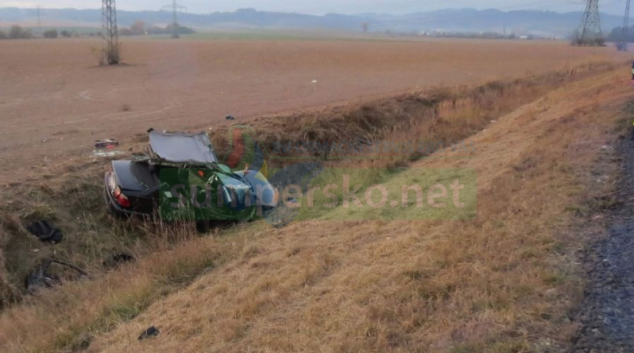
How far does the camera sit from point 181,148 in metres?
9.95

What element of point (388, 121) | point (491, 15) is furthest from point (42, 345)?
point (491, 15)

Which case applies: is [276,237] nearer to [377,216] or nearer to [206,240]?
[206,240]

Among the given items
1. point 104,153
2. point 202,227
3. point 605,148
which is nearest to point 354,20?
point 104,153

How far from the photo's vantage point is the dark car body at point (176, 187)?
9.38 meters

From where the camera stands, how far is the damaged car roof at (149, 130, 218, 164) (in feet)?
31.4

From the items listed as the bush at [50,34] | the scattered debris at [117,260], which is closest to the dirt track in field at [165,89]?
the scattered debris at [117,260]

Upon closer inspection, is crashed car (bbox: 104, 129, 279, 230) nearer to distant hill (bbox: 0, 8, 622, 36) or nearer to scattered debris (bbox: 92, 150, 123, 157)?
scattered debris (bbox: 92, 150, 123, 157)

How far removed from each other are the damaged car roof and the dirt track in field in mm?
2675

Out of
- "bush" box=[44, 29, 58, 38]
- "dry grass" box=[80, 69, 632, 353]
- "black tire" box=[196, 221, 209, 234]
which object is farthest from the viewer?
"bush" box=[44, 29, 58, 38]

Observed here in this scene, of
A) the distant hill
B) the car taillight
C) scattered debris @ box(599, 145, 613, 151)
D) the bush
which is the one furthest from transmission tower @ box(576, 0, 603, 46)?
the bush

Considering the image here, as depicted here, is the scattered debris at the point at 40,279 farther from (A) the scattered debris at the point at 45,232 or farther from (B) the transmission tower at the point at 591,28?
(B) the transmission tower at the point at 591,28

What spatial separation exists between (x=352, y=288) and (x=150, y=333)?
2.05 m

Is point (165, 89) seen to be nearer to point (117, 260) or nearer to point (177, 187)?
point (177, 187)

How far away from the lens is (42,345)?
18.0 feet
